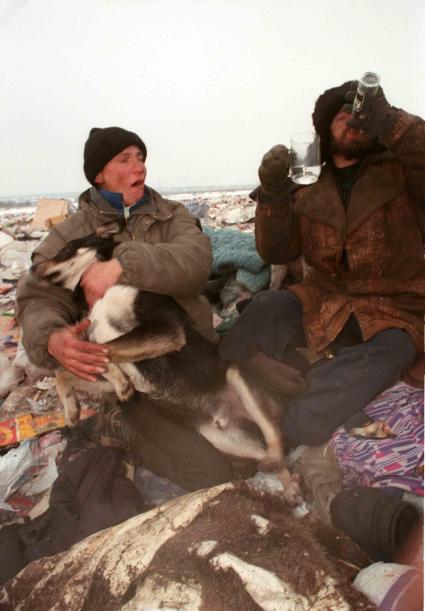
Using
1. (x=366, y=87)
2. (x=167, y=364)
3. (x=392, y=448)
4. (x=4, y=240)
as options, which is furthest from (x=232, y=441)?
(x=4, y=240)

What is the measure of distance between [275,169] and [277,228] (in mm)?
297

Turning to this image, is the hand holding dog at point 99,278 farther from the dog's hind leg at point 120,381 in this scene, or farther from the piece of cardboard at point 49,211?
the piece of cardboard at point 49,211

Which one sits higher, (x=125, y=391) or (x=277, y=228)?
(x=277, y=228)

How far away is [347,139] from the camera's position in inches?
75.1

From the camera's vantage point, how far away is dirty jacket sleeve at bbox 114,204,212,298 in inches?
68.3

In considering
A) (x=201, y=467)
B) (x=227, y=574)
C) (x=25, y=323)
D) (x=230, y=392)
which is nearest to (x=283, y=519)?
(x=227, y=574)

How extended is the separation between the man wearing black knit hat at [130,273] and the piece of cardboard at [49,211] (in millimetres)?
3100

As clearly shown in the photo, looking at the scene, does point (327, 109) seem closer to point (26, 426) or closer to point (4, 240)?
point (26, 426)

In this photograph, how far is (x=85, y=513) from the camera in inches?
67.3

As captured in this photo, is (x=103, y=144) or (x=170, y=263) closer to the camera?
(x=170, y=263)

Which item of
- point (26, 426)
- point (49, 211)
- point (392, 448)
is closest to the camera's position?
point (392, 448)

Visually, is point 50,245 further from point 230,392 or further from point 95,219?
point 230,392

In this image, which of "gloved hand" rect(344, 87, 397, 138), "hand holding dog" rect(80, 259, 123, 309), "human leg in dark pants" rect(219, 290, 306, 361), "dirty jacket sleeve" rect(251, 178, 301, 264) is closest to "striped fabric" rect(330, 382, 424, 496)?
"human leg in dark pants" rect(219, 290, 306, 361)

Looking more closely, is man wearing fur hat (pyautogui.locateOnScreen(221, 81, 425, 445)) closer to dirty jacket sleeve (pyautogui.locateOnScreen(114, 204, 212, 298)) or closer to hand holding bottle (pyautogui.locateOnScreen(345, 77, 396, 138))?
hand holding bottle (pyautogui.locateOnScreen(345, 77, 396, 138))
